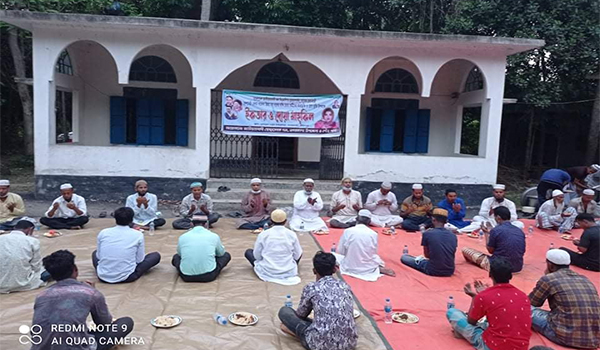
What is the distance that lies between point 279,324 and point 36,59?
888 centimetres

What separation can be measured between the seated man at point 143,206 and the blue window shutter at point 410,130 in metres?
7.83

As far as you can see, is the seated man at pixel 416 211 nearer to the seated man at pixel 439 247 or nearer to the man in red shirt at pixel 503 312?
the seated man at pixel 439 247

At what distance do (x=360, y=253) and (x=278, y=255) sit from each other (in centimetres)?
110

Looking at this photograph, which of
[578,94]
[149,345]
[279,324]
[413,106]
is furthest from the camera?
[578,94]

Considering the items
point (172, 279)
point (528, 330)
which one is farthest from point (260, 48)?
point (528, 330)

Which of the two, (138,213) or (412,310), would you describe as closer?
(412,310)

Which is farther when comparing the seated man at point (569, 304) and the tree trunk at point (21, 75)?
the tree trunk at point (21, 75)

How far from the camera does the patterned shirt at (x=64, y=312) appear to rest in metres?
3.14

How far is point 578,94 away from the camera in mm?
14930

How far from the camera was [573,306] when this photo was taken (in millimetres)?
4090

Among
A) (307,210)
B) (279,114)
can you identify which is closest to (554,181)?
(307,210)

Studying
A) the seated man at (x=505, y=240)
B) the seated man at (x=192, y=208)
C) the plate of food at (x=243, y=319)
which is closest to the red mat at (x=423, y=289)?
the seated man at (x=505, y=240)

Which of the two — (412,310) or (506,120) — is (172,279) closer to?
(412,310)

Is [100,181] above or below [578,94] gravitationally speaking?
below
